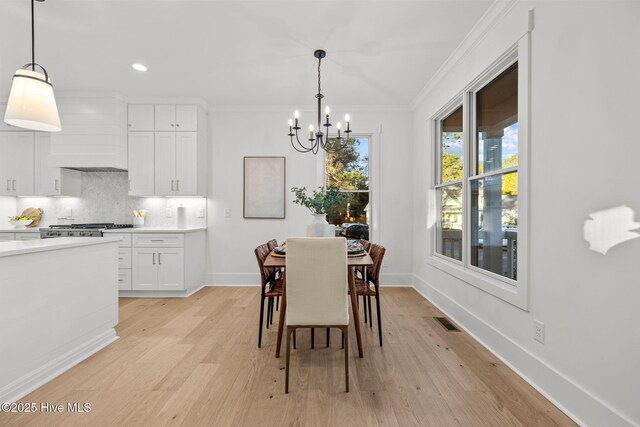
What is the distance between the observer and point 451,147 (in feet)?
11.3

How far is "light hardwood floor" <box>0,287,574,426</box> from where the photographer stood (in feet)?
5.24

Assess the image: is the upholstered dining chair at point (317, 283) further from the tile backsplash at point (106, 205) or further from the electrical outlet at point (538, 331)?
the tile backsplash at point (106, 205)

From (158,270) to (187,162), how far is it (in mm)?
1536

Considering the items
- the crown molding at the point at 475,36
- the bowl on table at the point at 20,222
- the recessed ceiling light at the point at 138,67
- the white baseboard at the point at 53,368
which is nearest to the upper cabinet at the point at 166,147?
the recessed ceiling light at the point at 138,67

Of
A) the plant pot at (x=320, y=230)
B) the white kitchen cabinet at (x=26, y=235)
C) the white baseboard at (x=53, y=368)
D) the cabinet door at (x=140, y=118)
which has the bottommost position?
the white baseboard at (x=53, y=368)

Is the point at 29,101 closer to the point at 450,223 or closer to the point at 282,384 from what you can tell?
the point at 282,384

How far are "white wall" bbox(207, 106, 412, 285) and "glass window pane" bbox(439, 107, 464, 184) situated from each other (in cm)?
78

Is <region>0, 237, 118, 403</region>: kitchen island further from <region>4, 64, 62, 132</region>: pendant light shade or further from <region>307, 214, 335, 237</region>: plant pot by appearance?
<region>307, 214, 335, 237</region>: plant pot

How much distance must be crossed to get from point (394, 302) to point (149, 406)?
2.73 metres

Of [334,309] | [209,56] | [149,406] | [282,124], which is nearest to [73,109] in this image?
[209,56]

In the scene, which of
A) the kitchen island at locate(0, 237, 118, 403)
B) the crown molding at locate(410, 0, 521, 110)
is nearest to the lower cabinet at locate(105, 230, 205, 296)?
the kitchen island at locate(0, 237, 118, 403)

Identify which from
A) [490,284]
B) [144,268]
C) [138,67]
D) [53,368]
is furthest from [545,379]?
[138,67]

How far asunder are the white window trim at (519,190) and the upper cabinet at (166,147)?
11.1 feet

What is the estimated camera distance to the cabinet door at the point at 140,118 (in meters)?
4.10
